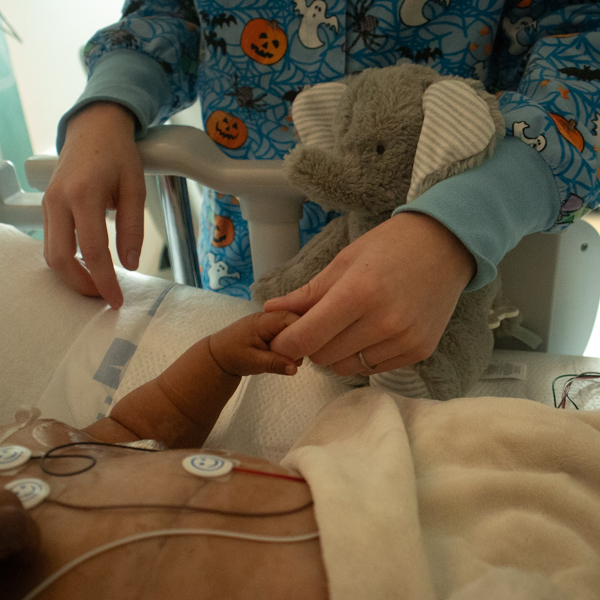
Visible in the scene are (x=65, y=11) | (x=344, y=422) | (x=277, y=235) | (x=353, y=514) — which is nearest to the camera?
(x=353, y=514)

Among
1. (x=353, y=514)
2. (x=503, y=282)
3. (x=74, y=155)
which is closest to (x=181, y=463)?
(x=353, y=514)

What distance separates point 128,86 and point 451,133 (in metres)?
0.44

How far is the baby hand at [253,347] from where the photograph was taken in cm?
46

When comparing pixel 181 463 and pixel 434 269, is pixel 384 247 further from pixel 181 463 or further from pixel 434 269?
pixel 181 463

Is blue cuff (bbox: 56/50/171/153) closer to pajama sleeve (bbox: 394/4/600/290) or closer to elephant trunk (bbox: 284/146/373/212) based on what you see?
elephant trunk (bbox: 284/146/373/212)

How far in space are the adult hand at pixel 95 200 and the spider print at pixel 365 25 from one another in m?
0.33

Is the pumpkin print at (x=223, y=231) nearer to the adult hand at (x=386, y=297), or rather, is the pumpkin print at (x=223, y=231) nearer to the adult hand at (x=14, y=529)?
the adult hand at (x=386, y=297)

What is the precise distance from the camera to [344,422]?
50cm

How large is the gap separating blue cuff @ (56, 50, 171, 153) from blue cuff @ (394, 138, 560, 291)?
16.1 inches

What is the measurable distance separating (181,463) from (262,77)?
586 millimetres

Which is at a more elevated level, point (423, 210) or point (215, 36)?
point (215, 36)

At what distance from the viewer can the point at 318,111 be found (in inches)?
21.0

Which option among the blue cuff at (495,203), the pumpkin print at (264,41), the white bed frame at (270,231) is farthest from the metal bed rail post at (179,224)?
the blue cuff at (495,203)

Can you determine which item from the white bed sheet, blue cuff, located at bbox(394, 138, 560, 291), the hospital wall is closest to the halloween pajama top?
blue cuff, located at bbox(394, 138, 560, 291)
